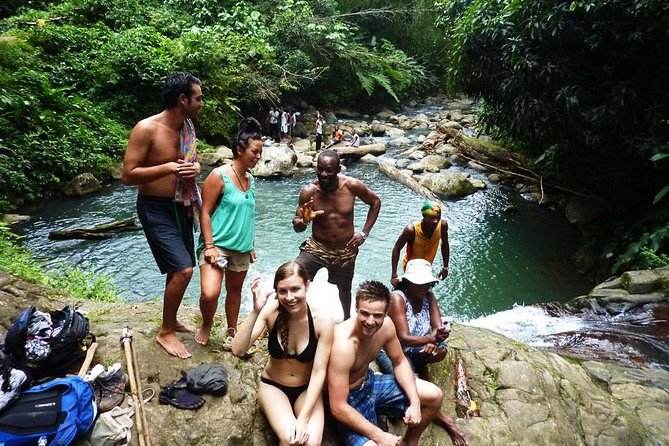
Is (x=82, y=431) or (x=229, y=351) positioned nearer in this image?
(x=82, y=431)

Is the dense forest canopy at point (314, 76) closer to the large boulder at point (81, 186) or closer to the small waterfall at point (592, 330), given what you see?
the large boulder at point (81, 186)

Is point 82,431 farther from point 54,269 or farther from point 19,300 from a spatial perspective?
point 54,269

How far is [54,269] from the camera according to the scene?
709 centimetres

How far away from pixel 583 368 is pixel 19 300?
5.60 m

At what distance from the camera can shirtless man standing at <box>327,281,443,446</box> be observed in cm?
277

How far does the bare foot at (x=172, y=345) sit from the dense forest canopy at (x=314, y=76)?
7205 millimetres

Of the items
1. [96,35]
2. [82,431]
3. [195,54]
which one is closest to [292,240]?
[82,431]

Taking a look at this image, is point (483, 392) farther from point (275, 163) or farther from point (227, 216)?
point (275, 163)

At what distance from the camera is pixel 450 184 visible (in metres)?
12.1

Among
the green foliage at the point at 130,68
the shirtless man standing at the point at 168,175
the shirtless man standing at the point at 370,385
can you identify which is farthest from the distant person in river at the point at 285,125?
the shirtless man standing at the point at 370,385

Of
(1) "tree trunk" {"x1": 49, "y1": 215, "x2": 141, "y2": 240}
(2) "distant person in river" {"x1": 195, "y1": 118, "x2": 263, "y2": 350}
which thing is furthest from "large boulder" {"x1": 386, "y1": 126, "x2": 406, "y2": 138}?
(2) "distant person in river" {"x1": 195, "y1": 118, "x2": 263, "y2": 350}

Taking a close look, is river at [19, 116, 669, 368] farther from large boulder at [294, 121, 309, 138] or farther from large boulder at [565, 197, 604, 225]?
large boulder at [294, 121, 309, 138]

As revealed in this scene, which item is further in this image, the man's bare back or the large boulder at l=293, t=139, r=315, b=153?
the large boulder at l=293, t=139, r=315, b=153

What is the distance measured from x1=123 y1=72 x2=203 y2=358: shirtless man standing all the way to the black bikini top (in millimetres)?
755
